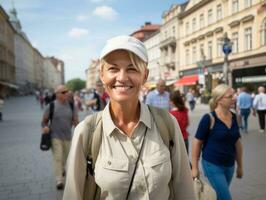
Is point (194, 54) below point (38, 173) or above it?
above

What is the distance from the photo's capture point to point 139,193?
5.80ft

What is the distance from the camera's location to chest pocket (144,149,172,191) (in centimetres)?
176

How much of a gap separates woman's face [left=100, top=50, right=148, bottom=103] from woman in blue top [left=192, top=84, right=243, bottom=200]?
6.73 ft

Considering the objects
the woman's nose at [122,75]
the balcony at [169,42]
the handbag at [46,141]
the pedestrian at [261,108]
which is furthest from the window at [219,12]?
the woman's nose at [122,75]

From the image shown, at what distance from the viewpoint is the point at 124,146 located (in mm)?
1812

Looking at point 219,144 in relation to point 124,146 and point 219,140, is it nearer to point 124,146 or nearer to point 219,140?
point 219,140

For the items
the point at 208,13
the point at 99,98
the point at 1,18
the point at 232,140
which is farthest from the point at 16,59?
the point at 232,140

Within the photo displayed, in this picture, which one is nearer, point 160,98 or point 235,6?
point 160,98

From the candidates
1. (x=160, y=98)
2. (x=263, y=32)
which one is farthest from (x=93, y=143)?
(x=263, y=32)

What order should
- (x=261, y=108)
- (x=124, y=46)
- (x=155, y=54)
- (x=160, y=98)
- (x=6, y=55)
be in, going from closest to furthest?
(x=124, y=46), (x=160, y=98), (x=261, y=108), (x=155, y=54), (x=6, y=55)

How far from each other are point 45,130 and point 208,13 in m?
37.7

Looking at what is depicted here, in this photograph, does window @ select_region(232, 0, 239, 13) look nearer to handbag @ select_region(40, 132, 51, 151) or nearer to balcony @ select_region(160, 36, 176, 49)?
balcony @ select_region(160, 36, 176, 49)

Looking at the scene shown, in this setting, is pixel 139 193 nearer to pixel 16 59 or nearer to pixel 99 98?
pixel 99 98

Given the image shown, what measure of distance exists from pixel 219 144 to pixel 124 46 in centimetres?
231
